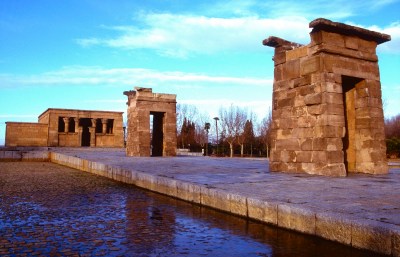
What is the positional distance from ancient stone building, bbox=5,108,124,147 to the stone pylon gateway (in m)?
34.2

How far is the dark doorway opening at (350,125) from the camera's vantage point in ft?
32.8

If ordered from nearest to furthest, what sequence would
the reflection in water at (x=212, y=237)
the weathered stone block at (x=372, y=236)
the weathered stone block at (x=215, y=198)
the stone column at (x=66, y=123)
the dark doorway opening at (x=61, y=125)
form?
the weathered stone block at (x=372, y=236), the reflection in water at (x=212, y=237), the weathered stone block at (x=215, y=198), the stone column at (x=66, y=123), the dark doorway opening at (x=61, y=125)

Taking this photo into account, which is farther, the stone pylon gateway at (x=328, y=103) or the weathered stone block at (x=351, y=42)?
the weathered stone block at (x=351, y=42)

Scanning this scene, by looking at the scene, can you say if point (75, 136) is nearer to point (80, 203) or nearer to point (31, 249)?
point (80, 203)

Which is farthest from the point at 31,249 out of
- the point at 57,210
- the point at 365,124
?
the point at 365,124

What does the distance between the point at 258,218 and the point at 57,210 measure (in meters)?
2.99

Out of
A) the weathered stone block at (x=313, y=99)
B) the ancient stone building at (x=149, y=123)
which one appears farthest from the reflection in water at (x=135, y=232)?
the ancient stone building at (x=149, y=123)

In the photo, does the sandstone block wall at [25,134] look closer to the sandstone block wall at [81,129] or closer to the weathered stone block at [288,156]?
the sandstone block wall at [81,129]

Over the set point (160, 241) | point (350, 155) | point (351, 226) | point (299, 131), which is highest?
point (299, 131)

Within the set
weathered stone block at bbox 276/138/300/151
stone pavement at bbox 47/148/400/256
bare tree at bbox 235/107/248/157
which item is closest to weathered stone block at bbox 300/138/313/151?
weathered stone block at bbox 276/138/300/151

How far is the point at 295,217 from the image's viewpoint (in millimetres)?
4094

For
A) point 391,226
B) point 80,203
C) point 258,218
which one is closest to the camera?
point 391,226

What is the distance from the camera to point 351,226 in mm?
3459

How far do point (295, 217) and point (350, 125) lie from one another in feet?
22.6
